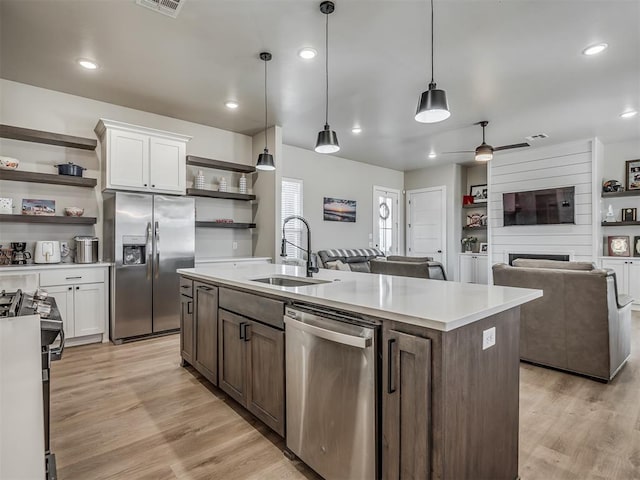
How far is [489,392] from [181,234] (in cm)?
390

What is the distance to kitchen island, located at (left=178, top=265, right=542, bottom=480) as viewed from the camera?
4.15 ft

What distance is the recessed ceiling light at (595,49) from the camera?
3110 millimetres

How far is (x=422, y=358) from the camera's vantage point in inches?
49.8

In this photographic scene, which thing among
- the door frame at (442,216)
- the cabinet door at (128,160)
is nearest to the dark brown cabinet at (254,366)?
the cabinet door at (128,160)

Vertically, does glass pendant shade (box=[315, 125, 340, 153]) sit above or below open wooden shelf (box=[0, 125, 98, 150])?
below

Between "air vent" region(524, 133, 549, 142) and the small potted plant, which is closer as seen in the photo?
"air vent" region(524, 133, 549, 142)

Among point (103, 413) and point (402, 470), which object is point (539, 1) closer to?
point (402, 470)

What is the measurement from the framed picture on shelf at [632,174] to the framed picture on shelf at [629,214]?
1.22 ft

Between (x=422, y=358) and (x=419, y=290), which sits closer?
(x=422, y=358)

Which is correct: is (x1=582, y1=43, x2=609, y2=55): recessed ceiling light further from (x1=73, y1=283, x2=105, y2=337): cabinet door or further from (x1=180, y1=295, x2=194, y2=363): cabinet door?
(x1=73, y1=283, x2=105, y2=337): cabinet door

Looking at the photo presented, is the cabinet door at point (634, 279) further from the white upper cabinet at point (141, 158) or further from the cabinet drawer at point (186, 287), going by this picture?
the white upper cabinet at point (141, 158)

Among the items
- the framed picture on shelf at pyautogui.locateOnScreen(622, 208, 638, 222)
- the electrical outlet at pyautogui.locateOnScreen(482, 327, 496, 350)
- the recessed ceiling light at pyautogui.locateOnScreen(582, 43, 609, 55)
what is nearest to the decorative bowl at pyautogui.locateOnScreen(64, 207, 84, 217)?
the electrical outlet at pyautogui.locateOnScreen(482, 327, 496, 350)

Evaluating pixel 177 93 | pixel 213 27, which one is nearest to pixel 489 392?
pixel 213 27

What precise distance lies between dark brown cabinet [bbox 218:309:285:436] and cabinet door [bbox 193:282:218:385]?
111 millimetres
